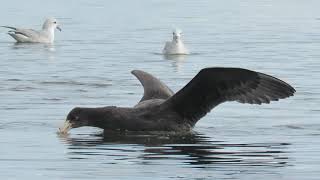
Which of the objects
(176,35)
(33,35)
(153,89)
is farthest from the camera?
→ (33,35)

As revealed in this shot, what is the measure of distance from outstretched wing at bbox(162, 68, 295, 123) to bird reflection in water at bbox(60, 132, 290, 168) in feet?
1.08

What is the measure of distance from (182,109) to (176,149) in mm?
1457

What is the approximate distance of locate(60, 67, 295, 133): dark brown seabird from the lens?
15.8 meters

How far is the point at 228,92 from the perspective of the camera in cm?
1585

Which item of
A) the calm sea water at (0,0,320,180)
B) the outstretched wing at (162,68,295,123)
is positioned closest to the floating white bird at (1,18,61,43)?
the calm sea water at (0,0,320,180)

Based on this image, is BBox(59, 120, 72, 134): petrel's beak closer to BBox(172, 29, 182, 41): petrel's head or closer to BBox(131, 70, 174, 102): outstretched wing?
BBox(131, 70, 174, 102): outstretched wing

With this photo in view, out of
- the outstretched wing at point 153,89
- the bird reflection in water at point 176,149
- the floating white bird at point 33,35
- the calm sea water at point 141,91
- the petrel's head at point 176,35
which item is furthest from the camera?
the floating white bird at point 33,35

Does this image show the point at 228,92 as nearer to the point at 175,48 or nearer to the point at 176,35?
the point at 175,48

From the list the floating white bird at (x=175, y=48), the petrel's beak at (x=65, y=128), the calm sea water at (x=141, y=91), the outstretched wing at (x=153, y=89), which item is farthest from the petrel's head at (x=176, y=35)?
the petrel's beak at (x=65, y=128)

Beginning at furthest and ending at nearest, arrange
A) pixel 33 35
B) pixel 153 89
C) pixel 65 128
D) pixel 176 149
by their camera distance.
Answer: pixel 33 35, pixel 153 89, pixel 65 128, pixel 176 149

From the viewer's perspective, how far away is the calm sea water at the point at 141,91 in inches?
516

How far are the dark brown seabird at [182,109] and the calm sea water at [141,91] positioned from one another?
19 centimetres

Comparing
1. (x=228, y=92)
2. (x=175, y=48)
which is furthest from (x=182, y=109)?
(x=175, y=48)

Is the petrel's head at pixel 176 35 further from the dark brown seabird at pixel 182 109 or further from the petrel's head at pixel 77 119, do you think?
the petrel's head at pixel 77 119
